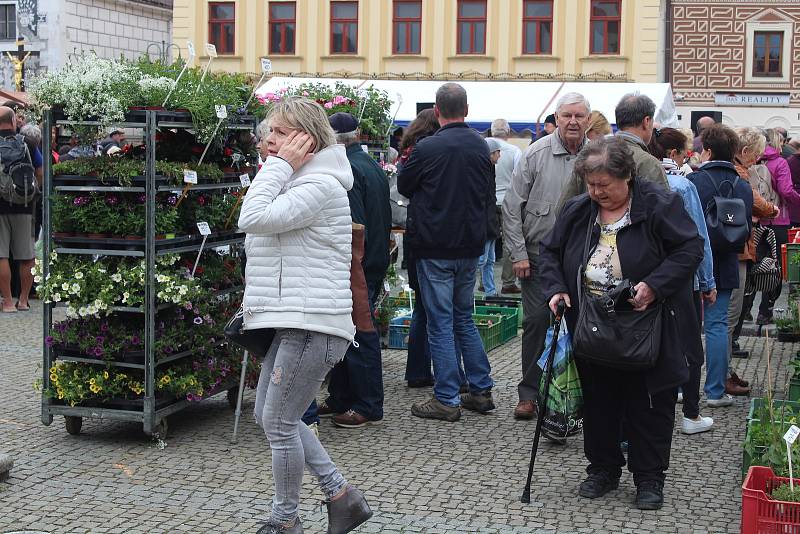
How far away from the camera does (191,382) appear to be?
22.2ft

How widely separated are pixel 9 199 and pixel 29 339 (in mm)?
1971

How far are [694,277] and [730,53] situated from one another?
106ft

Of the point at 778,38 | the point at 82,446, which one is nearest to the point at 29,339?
the point at 82,446

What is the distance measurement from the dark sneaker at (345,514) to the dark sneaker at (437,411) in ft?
7.78

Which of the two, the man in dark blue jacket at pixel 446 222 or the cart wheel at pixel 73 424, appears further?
the man in dark blue jacket at pixel 446 222

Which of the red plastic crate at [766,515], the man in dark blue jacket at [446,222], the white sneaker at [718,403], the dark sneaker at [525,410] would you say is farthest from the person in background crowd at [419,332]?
the red plastic crate at [766,515]

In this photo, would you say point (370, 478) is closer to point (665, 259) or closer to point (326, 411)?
point (326, 411)

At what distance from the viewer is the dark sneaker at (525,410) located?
746 centimetres

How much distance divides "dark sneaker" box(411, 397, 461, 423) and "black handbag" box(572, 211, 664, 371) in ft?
6.67

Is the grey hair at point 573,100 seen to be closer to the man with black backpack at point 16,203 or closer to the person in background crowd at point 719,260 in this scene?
the person in background crowd at point 719,260

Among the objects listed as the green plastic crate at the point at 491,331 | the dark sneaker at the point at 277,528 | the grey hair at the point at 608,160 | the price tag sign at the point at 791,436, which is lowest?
the dark sneaker at the point at 277,528

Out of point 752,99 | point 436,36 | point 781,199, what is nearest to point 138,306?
point 781,199

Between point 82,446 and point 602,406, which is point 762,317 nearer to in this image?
point 602,406

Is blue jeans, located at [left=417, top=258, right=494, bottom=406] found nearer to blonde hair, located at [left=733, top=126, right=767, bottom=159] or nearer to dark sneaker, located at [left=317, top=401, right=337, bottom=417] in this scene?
dark sneaker, located at [left=317, top=401, right=337, bottom=417]
